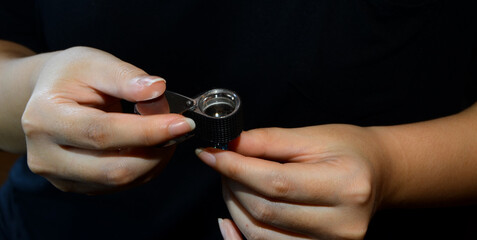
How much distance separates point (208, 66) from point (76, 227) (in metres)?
0.62

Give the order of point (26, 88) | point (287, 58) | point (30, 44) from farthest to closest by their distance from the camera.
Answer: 1. point (30, 44)
2. point (287, 58)
3. point (26, 88)

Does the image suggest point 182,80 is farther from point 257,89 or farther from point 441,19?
point 441,19

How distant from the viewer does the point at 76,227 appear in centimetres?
108

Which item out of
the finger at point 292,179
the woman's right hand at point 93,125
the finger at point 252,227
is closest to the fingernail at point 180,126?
the woman's right hand at point 93,125

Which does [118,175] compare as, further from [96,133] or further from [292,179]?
[292,179]

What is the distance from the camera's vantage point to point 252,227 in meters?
0.76

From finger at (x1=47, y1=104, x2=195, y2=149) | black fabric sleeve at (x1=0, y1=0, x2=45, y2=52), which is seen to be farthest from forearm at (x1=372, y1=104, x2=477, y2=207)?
black fabric sleeve at (x1=0, y1=0, x2=45, y2=52)

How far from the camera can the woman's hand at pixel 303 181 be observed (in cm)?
67

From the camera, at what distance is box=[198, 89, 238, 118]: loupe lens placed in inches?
28.7

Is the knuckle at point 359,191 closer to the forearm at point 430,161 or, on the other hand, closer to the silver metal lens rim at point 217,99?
the forearm at point 430,161

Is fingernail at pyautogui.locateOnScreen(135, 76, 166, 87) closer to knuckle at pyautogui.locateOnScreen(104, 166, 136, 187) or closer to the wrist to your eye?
knuckle at pyautogui.locateOnScreen(104, 166, 136, 187)

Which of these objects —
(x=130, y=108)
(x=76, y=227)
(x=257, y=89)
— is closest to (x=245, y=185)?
(x=257, y=89)

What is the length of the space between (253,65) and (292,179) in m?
0.38

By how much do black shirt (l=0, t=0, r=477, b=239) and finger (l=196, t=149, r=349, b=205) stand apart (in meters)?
0.33
